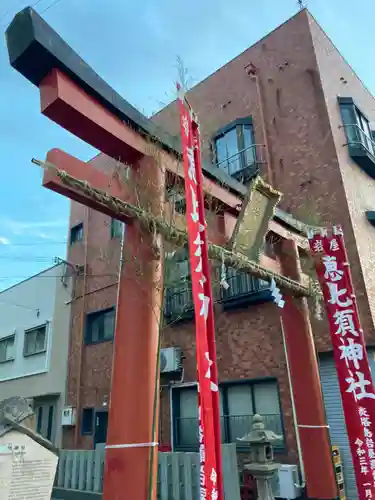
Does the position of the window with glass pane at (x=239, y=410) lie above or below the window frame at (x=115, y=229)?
below

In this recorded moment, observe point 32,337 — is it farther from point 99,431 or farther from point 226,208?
point 226,208

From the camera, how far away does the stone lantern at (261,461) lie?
5.80 metres

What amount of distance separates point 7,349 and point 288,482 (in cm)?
1249

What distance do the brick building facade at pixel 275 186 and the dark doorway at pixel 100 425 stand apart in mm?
37

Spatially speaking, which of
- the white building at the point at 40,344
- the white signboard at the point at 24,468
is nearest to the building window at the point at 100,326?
the white building at the point at 40,344

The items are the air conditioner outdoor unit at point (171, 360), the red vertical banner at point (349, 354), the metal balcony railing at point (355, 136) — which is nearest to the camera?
the red vertical banner at point (349, 354)

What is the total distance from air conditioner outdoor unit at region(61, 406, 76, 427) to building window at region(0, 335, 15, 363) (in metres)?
4.34

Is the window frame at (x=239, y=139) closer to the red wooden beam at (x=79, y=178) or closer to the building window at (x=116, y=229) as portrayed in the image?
the building window at (x=116, y=229)

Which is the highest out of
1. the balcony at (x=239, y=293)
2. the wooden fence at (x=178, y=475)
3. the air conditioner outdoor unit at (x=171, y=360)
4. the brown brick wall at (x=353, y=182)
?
the brown brick wall at (x=353, y=182)

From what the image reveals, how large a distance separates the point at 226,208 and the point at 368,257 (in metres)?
4.56

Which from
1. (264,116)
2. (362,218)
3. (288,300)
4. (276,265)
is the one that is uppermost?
(264,116)

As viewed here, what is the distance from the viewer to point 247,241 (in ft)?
20.4

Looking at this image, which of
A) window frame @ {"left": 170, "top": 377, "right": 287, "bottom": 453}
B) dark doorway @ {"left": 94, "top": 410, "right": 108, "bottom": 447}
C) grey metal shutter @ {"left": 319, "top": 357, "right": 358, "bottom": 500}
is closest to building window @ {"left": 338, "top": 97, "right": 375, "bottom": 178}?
grey metal shutter @ {"left": 319, "top": 357, "right": 358, "bottom": 500}

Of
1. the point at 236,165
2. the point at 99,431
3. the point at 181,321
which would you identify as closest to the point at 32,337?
the point at 99,431
